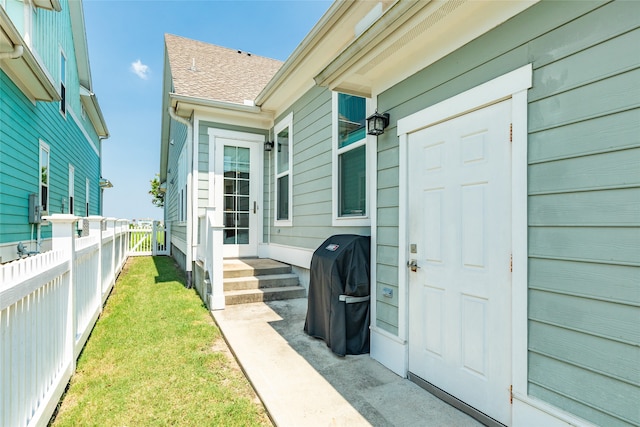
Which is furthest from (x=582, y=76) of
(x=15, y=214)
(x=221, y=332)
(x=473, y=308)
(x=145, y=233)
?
(x=145, y=233)

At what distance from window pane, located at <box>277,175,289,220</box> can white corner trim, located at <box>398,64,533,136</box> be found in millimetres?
3432

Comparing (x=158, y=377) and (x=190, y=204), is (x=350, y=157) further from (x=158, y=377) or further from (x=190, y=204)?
(x=190, y=204)

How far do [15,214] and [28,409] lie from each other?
496 centimetres

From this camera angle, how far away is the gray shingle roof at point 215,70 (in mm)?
6497

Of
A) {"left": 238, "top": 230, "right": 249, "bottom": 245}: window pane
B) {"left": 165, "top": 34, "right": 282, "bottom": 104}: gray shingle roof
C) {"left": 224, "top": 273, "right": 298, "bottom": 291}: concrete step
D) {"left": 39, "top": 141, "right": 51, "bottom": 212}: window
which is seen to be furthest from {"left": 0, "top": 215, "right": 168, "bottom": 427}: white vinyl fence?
{"left": 39, "top": 141, "right": 51, "bottom": 212}: window

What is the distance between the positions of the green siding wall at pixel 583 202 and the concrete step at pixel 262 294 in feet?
11.7

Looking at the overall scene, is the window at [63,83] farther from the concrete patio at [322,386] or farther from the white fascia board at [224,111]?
the concrete patio at [322,386]

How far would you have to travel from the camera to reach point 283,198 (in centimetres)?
602

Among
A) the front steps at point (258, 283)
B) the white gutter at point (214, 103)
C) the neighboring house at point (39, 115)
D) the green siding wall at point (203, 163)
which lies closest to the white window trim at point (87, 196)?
the neighboring house at point (39, 115)

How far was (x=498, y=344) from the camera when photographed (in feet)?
6.51

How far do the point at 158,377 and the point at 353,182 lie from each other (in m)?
2.84

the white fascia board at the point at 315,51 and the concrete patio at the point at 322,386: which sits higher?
the white fascia board at the point at 315,51

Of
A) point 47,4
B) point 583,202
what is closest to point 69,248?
point 583,202

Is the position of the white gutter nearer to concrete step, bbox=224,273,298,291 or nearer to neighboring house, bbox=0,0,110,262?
neighboring house, bbox=0,0,110,262
